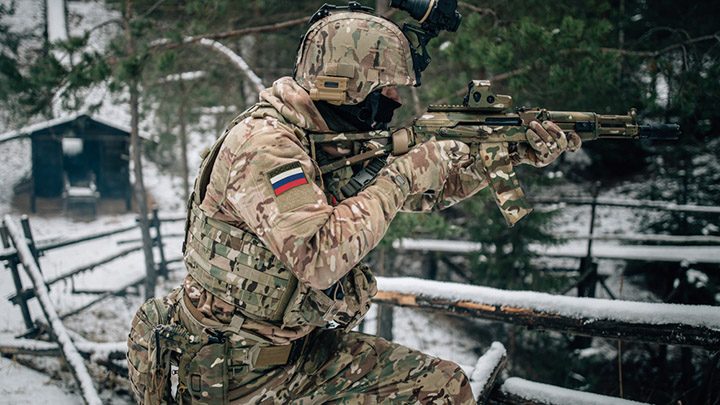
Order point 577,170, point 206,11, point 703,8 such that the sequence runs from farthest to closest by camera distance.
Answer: point 577,170
point 703,8
point 206,11

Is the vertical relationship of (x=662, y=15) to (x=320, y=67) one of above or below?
above

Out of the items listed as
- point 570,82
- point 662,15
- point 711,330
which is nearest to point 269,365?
point 711,330

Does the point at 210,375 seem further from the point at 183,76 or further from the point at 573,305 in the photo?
the point at 183,76

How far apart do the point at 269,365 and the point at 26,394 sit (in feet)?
9.87

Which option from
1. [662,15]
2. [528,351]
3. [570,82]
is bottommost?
[528,351]

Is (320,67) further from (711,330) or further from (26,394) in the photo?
(26,394)

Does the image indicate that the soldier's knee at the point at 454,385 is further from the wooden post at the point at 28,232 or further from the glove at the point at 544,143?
the wooden post at the point at 28,232

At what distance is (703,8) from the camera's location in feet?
30.0

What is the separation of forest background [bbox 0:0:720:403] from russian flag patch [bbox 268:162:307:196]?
10.7 ft

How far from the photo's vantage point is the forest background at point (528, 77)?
4.36 meters

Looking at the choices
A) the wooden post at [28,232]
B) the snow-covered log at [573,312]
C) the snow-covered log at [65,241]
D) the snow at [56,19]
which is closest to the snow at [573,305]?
the snow-covered log at [573,312]

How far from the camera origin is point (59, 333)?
146 inches

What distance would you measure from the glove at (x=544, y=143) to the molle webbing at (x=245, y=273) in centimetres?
175

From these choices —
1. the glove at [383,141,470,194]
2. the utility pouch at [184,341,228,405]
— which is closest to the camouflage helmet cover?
the glove at [383,141,470,194]
